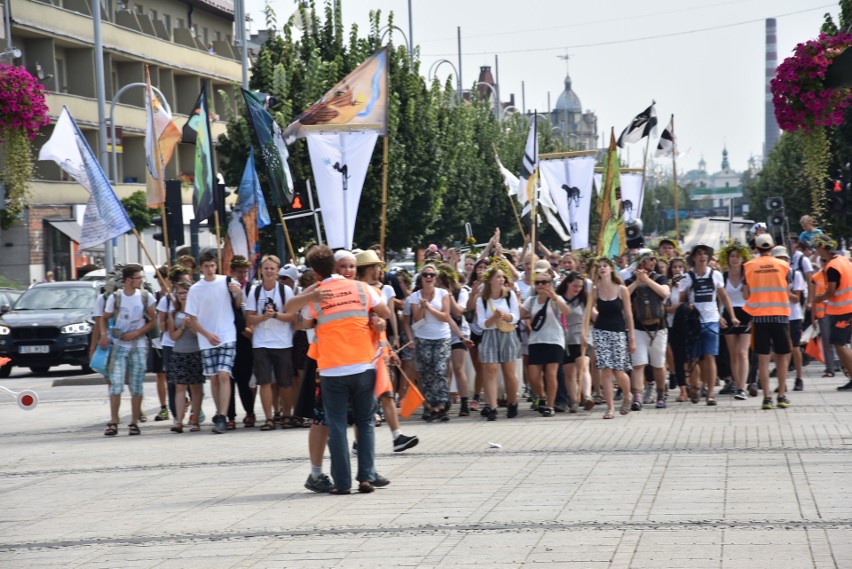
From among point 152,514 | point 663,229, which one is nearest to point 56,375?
point 152,514

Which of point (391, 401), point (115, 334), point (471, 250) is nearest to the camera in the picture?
point (391, 401)

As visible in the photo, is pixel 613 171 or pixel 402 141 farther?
pixel 402 141

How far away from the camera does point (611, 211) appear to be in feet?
60.2

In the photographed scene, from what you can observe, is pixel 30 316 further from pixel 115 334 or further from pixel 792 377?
pixel 792 377

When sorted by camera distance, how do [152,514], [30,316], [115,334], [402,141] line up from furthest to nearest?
[402,141] → [30,316] → [115,334] → [152,514]

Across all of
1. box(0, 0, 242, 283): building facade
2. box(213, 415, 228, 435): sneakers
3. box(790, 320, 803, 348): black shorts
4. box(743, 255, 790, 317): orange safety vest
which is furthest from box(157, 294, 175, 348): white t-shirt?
box(0, 0, 242, 283): building facade

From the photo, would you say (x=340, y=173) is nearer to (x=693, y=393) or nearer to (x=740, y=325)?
(x=693, y=393)

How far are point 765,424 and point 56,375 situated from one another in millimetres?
16618

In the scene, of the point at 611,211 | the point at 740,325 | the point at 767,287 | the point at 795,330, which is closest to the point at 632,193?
the point at 611,211

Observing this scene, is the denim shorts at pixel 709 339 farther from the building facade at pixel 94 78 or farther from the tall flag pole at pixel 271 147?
the building facade at pixel 94 78

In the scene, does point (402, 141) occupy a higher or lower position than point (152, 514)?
higher

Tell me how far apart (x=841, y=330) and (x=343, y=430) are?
27.8ft

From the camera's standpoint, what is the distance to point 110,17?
54.3 metres

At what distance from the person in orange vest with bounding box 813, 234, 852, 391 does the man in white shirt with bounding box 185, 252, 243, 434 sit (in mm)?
6928
